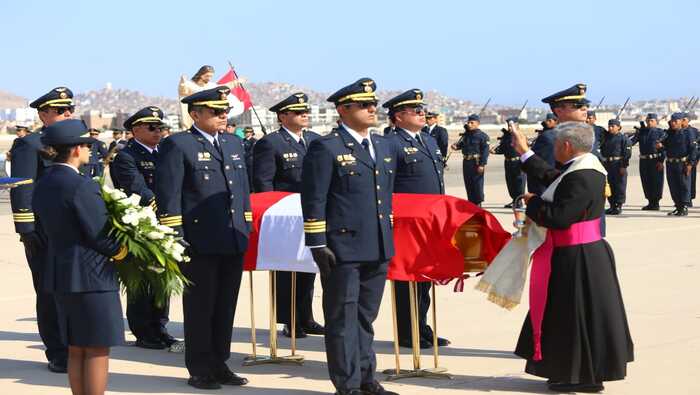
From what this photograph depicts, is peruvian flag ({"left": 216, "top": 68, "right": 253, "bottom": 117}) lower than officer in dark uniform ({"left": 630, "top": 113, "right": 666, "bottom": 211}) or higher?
higher

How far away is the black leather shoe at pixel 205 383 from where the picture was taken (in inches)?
306

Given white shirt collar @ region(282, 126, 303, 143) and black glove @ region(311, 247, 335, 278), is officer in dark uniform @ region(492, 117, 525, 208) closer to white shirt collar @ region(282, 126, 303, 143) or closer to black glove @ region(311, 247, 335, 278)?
white shirt collar @ region(282, 126, 303, 143)

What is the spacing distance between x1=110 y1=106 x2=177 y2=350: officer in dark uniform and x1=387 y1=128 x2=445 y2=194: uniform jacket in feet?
6.03

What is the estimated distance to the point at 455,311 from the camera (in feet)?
35.1

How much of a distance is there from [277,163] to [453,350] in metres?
2.13

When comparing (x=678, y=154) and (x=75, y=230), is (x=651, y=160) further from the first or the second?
(x=75, y=230)

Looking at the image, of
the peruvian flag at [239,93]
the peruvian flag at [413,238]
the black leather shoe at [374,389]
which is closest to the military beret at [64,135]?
the peruvian flag at [413,238]

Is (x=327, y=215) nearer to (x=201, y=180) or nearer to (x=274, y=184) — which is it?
(x=201, y=180)

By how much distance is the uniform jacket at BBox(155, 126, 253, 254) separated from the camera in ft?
25.5

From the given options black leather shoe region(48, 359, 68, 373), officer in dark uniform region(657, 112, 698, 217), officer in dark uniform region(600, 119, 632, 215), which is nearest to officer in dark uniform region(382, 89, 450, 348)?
black leather shoe region(48, 359, 68, 373)

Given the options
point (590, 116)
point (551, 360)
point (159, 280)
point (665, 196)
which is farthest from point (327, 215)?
point (665, 196)

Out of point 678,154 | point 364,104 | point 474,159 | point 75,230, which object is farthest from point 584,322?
point 474,159

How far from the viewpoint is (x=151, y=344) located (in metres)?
9.34

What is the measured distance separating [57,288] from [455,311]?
16.3ft
